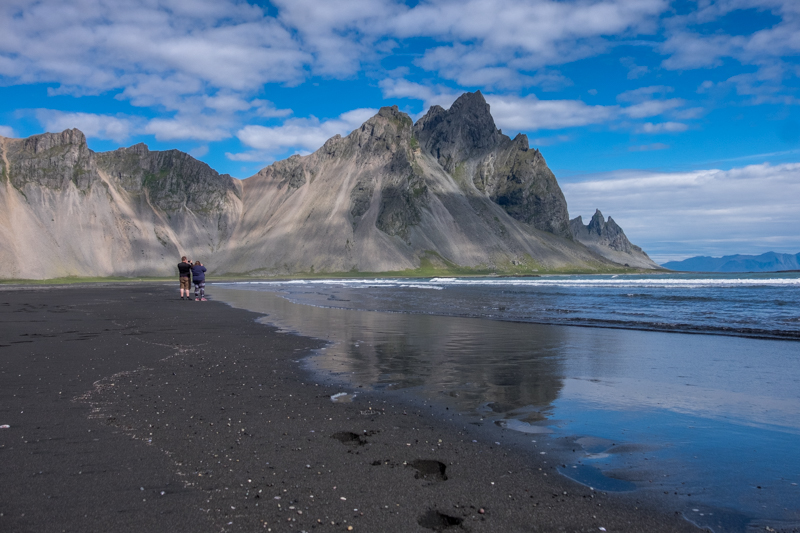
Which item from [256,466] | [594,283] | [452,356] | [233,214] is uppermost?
[233,214]

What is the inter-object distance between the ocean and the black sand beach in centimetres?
65

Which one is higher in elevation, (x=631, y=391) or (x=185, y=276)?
(x=185, y=276)

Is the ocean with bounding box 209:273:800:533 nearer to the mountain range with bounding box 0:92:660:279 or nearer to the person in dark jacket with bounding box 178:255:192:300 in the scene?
the person in dark jacket with bounding box 178:255:192:300

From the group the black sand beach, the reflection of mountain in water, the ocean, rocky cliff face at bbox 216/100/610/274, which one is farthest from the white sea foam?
rocky cliff face at bbox 216/100/610/274

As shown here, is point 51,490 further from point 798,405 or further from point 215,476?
point 798,405

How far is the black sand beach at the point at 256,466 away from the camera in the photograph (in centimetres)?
466

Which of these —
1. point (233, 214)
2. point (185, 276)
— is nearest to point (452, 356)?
point (185, 276)

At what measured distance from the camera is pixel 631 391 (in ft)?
32.0

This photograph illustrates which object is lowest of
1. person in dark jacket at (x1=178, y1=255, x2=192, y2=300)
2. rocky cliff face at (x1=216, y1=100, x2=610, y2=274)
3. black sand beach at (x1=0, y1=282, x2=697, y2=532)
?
black sand beach at (x1=0, y1=282, x2=697, y2=532)

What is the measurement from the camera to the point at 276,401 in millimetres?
8727

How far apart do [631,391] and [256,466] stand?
7.10 m

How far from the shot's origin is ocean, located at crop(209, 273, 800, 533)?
5551 millimetres

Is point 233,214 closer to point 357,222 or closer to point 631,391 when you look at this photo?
point 357,222

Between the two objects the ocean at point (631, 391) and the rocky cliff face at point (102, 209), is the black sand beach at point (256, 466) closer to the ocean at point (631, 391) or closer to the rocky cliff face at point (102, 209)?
the ocean at point (631, 391)
